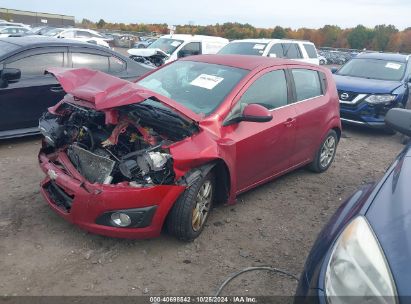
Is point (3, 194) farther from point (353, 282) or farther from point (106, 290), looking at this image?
point (353, 282)

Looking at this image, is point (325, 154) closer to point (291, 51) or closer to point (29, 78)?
point (29, 78)

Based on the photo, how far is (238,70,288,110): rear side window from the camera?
13.7 ft

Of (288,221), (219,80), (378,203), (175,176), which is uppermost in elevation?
(219,80)

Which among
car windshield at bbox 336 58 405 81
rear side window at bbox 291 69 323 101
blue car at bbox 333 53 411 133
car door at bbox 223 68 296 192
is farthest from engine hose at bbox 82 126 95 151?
car windshield at bbox 336 58 405 81

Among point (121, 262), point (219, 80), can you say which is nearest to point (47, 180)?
point (121, 262)

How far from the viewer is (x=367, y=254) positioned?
1823mm

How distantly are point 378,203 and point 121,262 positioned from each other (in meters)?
2.09

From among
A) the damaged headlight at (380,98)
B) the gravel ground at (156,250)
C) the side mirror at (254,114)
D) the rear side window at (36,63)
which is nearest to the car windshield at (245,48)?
the damaged headlight at (380,98)

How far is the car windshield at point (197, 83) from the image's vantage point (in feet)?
13.1

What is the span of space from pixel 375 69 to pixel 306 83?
5.21 metres

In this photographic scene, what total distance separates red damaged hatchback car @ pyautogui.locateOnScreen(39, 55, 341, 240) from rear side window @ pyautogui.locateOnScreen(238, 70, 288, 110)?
0.01m

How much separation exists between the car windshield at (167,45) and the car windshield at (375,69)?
17.6 feet

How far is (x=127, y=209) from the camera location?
322cm

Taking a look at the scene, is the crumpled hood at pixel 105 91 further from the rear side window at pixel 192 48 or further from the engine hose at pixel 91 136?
the rear side window at pixel 192 48
